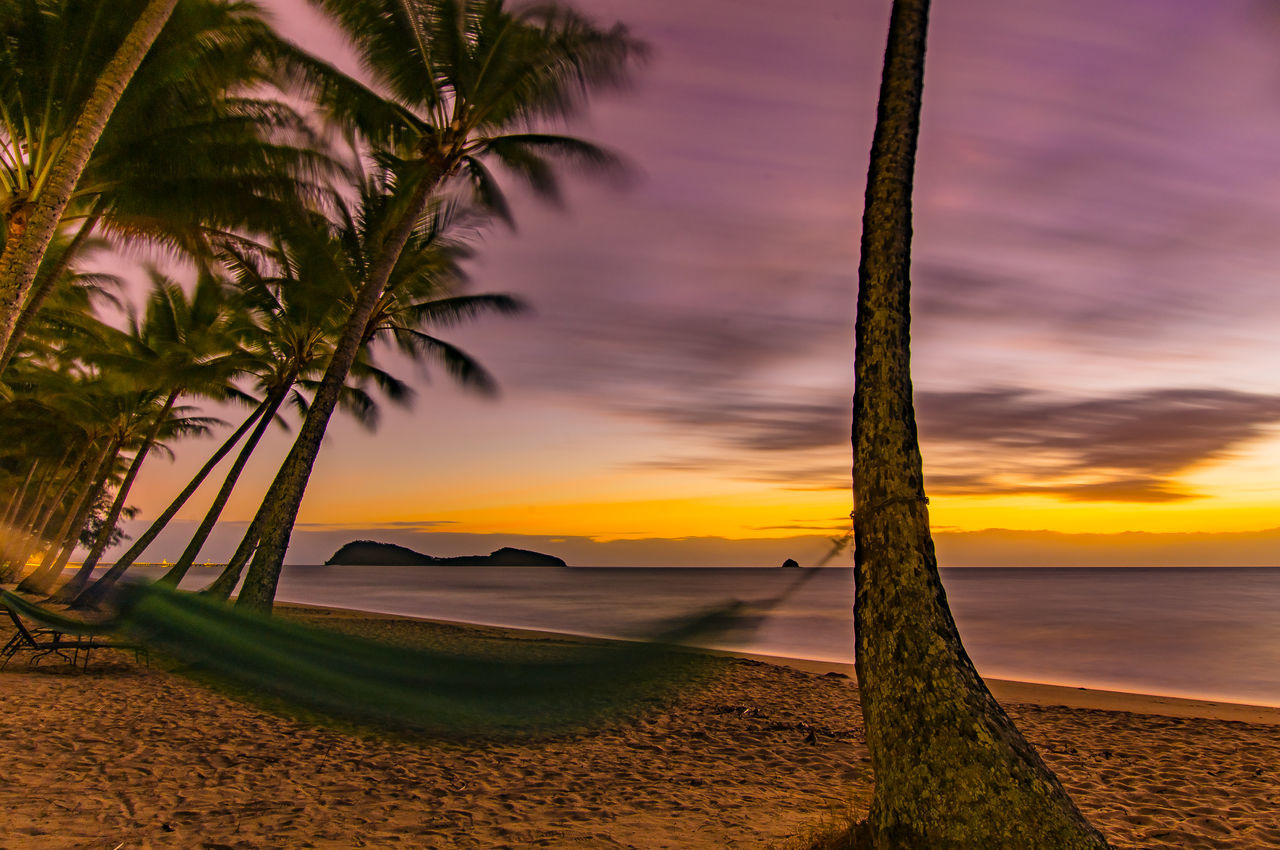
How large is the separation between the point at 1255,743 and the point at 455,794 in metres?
5.49

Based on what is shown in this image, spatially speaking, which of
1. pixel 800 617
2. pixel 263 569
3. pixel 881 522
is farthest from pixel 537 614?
pixel 881 522

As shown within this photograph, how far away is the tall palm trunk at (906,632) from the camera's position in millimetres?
1879

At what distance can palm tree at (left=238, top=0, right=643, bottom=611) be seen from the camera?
6.41m

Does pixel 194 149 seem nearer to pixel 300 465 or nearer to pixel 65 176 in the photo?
pixel 65 176

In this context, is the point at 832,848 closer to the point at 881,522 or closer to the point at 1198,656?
the point at 881,522

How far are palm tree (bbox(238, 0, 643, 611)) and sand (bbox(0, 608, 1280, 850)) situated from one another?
2.08m

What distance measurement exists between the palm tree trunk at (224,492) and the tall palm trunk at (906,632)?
9598 millimetres

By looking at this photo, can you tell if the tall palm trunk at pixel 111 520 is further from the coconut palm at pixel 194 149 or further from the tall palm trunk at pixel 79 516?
the coconut palm at pixel 194 149

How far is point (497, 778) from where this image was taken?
3.42 meters

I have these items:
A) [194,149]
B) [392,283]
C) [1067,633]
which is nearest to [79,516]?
[392,283]

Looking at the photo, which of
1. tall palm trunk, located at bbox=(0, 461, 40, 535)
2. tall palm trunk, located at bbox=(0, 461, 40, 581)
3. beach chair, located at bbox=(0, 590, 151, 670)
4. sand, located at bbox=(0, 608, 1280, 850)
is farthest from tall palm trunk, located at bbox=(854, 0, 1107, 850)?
tall palm trunk, located at bbox=(0, 461, 40, 535)

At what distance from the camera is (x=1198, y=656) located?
12430 millimetres

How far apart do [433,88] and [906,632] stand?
21.7 ft

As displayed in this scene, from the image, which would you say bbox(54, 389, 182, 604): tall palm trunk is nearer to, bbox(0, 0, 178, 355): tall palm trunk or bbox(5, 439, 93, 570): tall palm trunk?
bbox(5, 439, 93, 570): tall palm trunk
